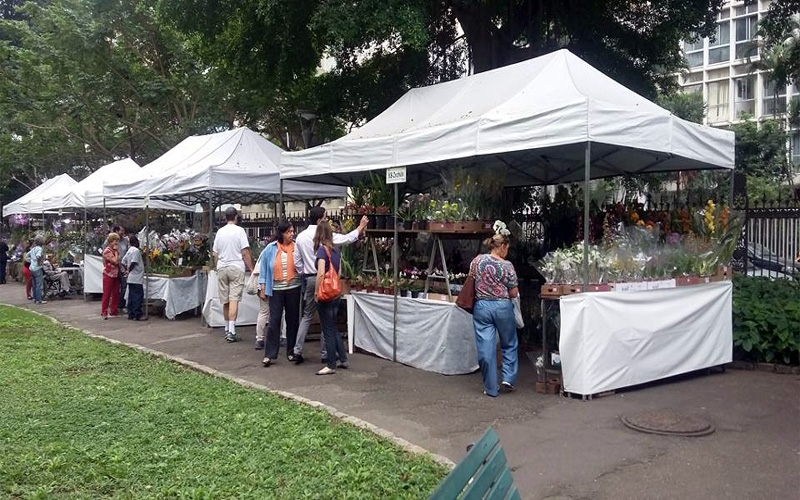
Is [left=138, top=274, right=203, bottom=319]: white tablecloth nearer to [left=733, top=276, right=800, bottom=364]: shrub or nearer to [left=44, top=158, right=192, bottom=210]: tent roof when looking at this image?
[left=44, top=158, right=192, bottom=210]: tent roof

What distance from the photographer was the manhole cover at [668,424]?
229 inches

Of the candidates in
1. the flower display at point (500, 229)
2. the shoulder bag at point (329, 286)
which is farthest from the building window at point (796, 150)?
the shoulder bag at point (329, 286)

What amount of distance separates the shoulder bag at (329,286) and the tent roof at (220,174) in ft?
13.6

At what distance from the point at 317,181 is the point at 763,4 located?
3713cm

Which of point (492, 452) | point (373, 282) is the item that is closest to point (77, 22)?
point (373, 282)

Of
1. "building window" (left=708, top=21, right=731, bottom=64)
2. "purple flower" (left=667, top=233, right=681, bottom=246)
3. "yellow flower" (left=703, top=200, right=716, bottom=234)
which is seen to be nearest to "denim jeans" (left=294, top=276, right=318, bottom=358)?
"purple flower" (left=667, top=233, right=681, bottom=246)

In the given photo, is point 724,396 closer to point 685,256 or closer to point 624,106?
point 685,256

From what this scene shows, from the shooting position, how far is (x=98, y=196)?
16047 millimetres

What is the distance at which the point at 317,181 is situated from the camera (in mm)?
11359

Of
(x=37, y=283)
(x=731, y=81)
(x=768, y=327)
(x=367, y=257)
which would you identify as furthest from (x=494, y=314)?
(x=731, y=81)

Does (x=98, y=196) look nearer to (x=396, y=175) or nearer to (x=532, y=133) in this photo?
(x=396, y=175)

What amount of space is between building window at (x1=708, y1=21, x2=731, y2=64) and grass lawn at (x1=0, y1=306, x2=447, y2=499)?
146 feet

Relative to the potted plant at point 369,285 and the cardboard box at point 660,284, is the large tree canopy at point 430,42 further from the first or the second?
the cardboard box at point 660,284

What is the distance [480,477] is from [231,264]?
8707 millimetres
